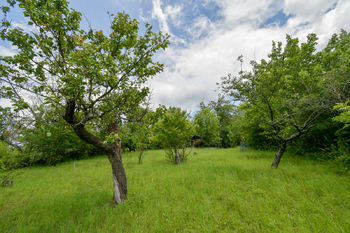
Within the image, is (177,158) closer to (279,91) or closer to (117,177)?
(117,177)

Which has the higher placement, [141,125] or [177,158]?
[141,125]

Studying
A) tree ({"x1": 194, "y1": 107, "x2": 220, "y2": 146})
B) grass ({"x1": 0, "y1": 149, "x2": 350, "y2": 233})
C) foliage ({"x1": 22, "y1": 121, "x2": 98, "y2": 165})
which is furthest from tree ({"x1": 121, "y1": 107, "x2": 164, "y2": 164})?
tree ({"x1": 194, "y1": 107, "x2": 220, "y2": 146})

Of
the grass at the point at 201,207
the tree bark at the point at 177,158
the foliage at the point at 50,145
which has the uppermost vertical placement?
the foliage at the point at 50,145

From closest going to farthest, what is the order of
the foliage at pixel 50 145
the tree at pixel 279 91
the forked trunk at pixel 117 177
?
the forked trunk at pixel 117 177 → the tree at pixel 279 91 → the foliage at pixel 50 145

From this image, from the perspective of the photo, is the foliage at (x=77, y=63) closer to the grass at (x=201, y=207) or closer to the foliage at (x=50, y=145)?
the grass at (x=201, y=207)

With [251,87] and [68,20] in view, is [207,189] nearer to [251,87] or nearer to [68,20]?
[251,87]

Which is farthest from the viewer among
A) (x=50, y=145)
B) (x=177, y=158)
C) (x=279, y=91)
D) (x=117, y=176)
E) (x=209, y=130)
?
(x=209, y=130)

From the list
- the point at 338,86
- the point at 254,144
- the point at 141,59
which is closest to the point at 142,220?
the point at 141,59

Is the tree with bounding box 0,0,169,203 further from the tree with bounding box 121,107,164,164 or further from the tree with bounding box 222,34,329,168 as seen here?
the tree with bounding box 222,34,329,168

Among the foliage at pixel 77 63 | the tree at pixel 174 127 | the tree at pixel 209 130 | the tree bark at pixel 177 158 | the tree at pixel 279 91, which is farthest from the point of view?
the tree at pixel 209 130

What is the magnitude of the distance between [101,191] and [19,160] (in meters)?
13.6

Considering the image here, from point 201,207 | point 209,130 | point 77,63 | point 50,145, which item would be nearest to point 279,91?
point 201,207

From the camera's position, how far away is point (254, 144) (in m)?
15.0

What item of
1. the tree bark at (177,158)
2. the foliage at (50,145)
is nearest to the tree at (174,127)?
the tree bark at (177,158)
